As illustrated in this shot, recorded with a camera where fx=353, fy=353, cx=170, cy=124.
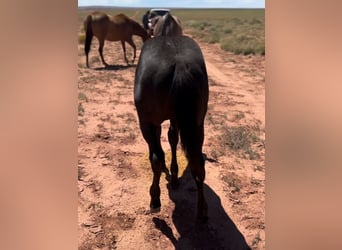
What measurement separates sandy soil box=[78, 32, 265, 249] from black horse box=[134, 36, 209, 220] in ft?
1.63

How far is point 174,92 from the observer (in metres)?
2.64

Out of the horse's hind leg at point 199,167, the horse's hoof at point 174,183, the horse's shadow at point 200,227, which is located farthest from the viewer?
the horse's hoof at point 174,183

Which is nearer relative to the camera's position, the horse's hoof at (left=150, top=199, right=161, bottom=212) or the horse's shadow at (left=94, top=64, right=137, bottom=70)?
the horse's hoof at (left=150, top=199, right=161, bottom=212)

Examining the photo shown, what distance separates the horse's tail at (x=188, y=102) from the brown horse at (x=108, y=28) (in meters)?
8.96

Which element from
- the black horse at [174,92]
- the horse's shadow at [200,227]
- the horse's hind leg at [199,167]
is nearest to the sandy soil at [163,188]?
the horse's shadow at [200,227]

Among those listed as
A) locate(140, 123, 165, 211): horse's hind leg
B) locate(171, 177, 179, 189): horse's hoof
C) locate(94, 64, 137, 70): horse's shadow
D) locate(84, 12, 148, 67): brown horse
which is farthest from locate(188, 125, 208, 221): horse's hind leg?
locate(84, 12, 148, 67): brown horse

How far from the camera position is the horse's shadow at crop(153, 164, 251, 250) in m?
3.08

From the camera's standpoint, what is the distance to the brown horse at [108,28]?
443 inches

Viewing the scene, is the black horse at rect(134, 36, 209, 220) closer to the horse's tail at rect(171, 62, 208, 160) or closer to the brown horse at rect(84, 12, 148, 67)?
the horse's tail at rect(171, 62, 208, 160)

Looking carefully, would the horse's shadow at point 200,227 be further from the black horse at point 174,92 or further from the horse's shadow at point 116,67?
the horse's shadow at point 116,67

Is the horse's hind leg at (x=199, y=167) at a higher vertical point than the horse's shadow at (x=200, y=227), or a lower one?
higher

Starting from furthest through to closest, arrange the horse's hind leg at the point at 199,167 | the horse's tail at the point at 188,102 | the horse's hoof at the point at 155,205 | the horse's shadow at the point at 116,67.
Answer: the horse's shadow at the point at 116,67 → the horse's hoof at the point at 155,205 → the horse's hind leg at the point at 199,167 → the horse's tail at the point at 188,102
